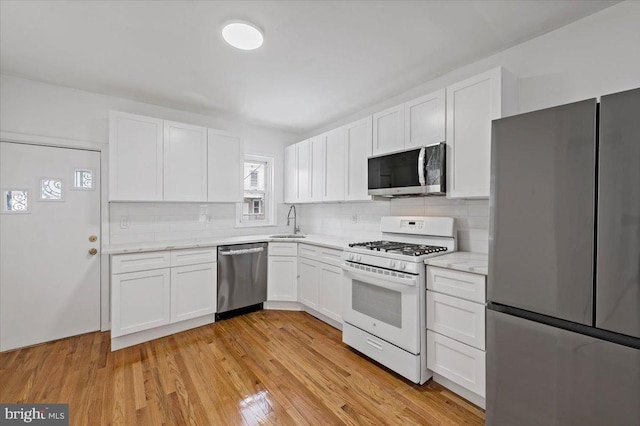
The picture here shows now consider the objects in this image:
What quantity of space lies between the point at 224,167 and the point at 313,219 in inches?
60.9

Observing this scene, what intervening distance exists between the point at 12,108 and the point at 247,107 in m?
2.22

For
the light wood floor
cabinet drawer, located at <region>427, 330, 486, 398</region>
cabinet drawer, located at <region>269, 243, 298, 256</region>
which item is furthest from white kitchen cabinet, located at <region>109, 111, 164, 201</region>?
cabinet drawer, located at <region>427, 330, 486, 398</region>

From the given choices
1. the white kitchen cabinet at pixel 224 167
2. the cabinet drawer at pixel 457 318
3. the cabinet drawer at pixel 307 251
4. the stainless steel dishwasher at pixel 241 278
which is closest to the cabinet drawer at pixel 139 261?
the stainless steel dishwasher at pixel 241 278

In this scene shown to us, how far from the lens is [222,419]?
5.85ft

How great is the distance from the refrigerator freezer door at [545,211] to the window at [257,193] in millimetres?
3369

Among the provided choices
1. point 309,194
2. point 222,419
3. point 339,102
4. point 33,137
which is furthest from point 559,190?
point 33,137

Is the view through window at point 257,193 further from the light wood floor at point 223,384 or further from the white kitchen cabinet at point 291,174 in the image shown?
the light wood floor at point 223,384

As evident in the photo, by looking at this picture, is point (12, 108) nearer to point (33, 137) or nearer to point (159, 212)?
point (33, 137)

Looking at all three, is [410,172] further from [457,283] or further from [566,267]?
[566,267]

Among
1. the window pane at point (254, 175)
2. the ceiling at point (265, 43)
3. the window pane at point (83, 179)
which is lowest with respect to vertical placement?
the window pane at point (83, 179)

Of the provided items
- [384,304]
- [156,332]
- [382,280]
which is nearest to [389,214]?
[382,280]

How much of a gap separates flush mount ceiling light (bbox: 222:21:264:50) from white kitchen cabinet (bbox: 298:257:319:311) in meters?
2.28

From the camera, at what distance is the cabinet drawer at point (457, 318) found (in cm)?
182

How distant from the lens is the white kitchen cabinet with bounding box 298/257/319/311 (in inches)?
A: 131
